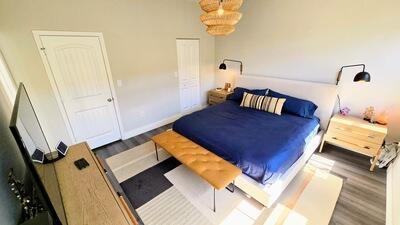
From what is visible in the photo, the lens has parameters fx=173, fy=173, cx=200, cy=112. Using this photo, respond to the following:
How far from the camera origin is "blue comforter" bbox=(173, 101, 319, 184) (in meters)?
2.01

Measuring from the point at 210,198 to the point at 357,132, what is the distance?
2.37 metres

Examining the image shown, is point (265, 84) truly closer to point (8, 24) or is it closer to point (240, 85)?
point (240, 85)

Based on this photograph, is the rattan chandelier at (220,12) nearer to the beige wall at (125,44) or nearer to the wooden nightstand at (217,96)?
the beige wall at (125,44)

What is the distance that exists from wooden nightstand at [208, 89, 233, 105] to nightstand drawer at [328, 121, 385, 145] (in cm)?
230

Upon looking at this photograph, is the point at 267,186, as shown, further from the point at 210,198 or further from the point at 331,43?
the point at 331,43

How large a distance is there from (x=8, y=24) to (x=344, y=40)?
4732 mm

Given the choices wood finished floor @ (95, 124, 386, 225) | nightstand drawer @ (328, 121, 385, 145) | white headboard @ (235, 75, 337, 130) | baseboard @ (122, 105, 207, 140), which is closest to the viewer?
wood finished floor @ (95, 124, 386, 225)

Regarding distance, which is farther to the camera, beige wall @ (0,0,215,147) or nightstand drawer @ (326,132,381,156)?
nightstand drawer @ (326,132,381,156)

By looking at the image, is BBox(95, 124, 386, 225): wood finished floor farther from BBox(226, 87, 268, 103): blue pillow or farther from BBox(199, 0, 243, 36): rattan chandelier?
BBox(199, 0, 243, 36): rattan chandelier

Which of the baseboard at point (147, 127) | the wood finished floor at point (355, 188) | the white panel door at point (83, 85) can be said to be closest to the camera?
the wood finished floor at point (355, 188)

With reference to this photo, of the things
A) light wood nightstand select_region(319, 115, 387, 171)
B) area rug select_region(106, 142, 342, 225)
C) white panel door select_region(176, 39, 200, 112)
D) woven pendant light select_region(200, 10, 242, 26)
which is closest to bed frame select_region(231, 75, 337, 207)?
area rug select_region(106, 142, 342, 225)

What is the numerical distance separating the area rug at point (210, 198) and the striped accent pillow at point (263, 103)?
3.42 feet

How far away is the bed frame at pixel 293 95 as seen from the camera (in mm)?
1969

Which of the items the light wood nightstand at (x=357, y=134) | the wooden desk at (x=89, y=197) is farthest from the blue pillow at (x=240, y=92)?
the wooden desk at (x=89, y=197)
